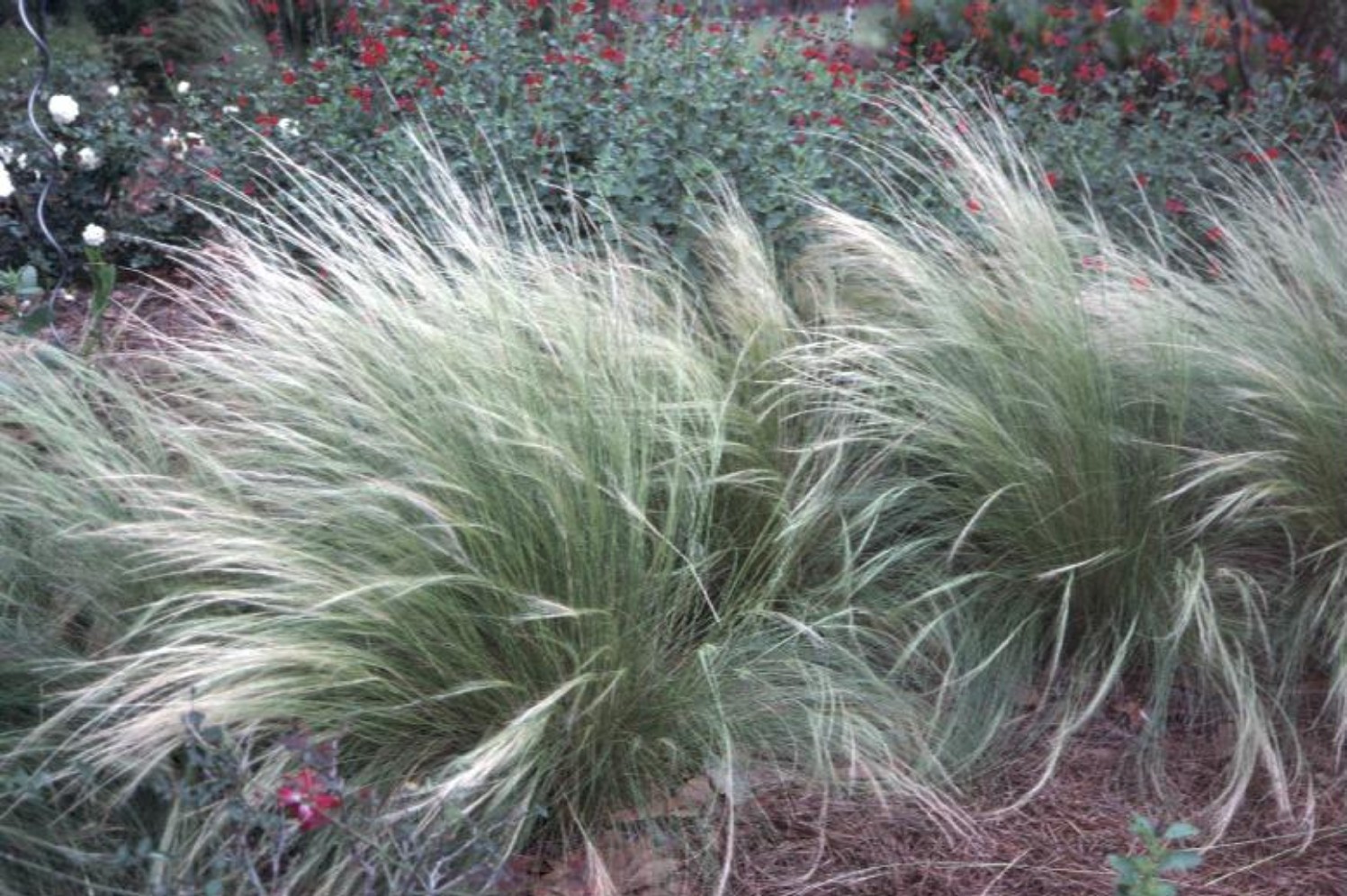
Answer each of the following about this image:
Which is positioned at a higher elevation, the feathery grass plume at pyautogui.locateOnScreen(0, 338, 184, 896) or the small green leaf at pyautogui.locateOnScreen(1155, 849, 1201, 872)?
the feathery grass plume at pyautogui.locateOnScreen(0, 338, 184, 896)

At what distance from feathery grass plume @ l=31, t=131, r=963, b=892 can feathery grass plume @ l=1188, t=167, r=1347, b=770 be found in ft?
2.92

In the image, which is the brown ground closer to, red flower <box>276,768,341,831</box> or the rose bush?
red flower <box>276,768,341,831</box>

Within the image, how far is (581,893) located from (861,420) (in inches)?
58.5

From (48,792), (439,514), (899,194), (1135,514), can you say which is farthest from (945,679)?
(899,194)

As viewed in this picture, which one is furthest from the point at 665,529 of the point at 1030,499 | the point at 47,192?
the point at 47,192

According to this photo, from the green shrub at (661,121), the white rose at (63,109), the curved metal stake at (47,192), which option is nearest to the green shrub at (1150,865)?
the green shrub at (661,121)

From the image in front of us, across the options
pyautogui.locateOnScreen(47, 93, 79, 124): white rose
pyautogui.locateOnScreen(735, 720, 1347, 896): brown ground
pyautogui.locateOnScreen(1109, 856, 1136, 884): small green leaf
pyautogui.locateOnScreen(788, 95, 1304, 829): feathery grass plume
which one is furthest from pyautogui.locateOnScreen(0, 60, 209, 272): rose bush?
pyautogui.locateOnScreen(1109, 856, 1136, 884): small green leaf

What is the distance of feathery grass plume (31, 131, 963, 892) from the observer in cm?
266

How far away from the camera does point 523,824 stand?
273 centimetres

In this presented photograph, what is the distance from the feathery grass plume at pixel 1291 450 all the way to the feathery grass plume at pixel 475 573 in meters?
0.89

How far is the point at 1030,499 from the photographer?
3.47 m

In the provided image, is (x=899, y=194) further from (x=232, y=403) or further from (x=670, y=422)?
(x=232, y=403)

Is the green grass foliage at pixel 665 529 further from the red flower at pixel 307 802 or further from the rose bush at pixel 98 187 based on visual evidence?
the rose bush at pixel 98 187

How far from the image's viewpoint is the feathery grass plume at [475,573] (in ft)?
8.73
